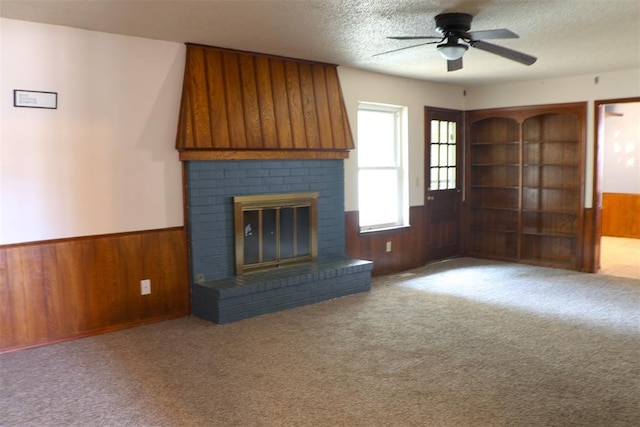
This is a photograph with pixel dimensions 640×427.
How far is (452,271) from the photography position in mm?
6465

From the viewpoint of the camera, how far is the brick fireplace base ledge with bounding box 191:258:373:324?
4.40 m

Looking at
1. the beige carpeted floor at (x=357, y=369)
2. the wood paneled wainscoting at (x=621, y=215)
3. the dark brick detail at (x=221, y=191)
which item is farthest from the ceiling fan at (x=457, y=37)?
the wood paneled wainscoting at (x=621, y=215)

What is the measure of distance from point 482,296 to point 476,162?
2.77 metres

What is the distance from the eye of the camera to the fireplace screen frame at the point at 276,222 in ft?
15.8

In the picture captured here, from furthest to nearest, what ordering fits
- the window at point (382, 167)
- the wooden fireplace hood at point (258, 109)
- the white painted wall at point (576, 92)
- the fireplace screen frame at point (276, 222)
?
the window at point (382, 167), the white painted wall at point (576, 92), the fireplace screen frame at point (276, 222), the wooden fireplace hood at point (258, 109)

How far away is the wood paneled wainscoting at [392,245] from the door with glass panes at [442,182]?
26 cm

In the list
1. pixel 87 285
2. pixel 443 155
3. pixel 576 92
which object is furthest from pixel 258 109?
pixel 576 92

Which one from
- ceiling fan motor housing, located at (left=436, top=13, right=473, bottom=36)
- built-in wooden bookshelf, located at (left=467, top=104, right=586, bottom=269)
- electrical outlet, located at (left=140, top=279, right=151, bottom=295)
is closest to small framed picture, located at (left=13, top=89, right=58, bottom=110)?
electrical outlet, located at (left=140, top=279, right=151, bottom=295)

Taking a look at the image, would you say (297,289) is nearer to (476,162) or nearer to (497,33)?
(497,33)

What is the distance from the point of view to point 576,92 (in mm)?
6398

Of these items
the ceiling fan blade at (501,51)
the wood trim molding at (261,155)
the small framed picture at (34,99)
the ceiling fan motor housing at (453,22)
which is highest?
the ceiling fan motor housing at (453,22)

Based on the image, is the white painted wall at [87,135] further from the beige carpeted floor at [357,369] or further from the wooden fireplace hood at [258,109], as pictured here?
the beige carpeted floor at [357,369]

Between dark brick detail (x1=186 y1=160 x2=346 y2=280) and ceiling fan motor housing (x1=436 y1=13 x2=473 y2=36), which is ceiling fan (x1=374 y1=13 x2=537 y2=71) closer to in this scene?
ceiling fan motor housing (x1=436 y1=13 x2=473 y2=36)

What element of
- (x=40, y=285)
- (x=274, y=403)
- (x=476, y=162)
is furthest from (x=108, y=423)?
(x=476, y=162)
